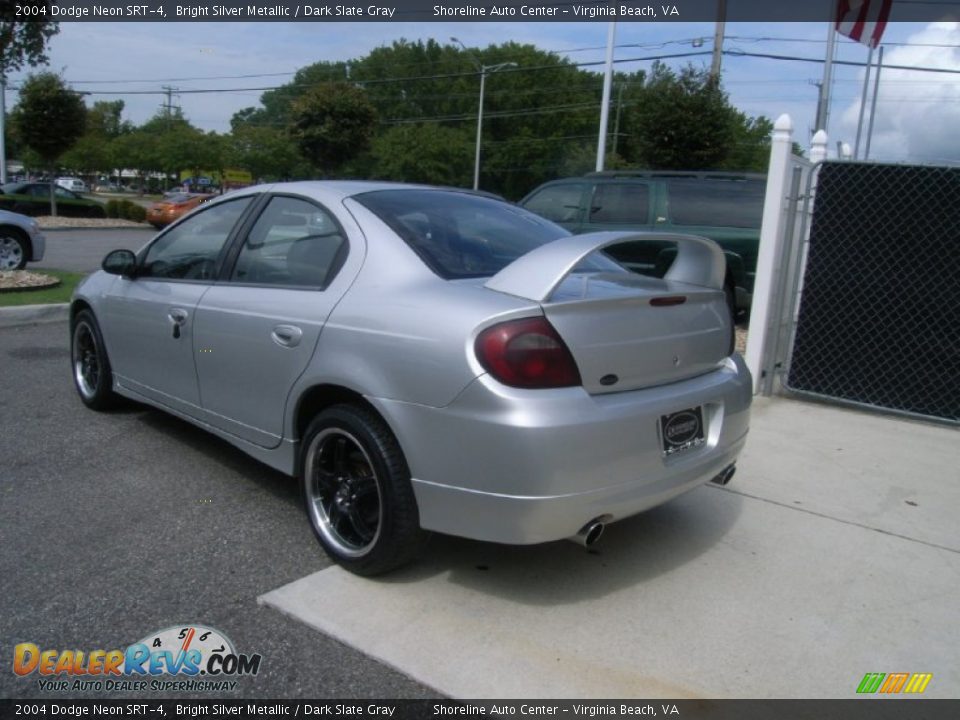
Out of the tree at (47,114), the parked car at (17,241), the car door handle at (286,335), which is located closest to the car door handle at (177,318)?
the car door handle at (286,335)

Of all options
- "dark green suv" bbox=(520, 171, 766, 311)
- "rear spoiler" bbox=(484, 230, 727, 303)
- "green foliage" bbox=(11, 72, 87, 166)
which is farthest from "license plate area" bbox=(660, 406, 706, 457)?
"green foliage" bbox=(11, 72, 87, 166)

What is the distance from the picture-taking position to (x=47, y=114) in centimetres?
2339

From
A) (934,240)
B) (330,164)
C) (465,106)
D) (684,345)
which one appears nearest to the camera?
(684,345)

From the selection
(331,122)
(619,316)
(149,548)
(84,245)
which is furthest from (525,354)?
(331,122)

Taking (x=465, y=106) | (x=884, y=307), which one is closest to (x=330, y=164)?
(x=884, y=307)

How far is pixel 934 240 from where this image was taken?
5426 millimetres

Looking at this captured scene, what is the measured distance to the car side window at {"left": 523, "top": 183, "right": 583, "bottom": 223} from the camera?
945 centimetres

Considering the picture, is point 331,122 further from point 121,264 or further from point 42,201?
point 121,264

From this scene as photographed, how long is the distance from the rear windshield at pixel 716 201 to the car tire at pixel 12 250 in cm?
864

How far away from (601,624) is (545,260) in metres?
1.35

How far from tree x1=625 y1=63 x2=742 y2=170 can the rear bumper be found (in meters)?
15.3

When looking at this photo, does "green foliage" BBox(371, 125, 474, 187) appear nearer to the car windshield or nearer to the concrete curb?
the concrete curb

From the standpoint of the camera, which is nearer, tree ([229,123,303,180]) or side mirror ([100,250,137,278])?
side mirror ([100,250,137,278])

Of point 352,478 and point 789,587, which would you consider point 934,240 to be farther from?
point 352,478
